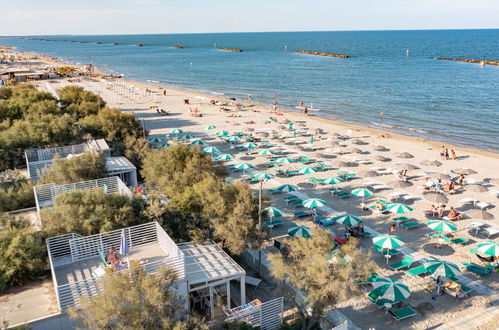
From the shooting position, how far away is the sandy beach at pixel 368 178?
12508mm

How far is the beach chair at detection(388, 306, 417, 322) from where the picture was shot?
11.7 meters

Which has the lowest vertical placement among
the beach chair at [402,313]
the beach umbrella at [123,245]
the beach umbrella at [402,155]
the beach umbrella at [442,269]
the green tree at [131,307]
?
the beach chair at [402,313]

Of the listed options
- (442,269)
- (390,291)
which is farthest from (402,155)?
(390,291)

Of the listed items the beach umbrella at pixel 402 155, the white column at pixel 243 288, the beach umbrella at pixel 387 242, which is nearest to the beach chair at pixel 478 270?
the beach umbrella at pixel 387 242

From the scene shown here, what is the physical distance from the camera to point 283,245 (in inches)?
598

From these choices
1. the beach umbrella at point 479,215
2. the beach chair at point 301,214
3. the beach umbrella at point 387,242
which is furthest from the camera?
the beach chair at point 301,214

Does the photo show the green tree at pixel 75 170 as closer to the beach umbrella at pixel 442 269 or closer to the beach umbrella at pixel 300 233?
the beach umbrella at pixel 300 233

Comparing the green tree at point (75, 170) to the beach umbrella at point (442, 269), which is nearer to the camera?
the beach umbrella at point (442, 269)

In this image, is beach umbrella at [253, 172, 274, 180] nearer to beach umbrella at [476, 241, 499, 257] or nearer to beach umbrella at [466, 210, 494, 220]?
beach umbrella at [466, 210, 494, 220]

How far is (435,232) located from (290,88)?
2073 inches

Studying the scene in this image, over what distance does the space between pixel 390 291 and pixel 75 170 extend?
13362 millimetres

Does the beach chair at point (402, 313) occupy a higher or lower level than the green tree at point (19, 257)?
lower

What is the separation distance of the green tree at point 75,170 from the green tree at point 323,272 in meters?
10.6

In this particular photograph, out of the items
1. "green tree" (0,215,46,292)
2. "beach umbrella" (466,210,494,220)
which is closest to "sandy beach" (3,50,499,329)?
"beach umbrella" (466,210,494,220)
